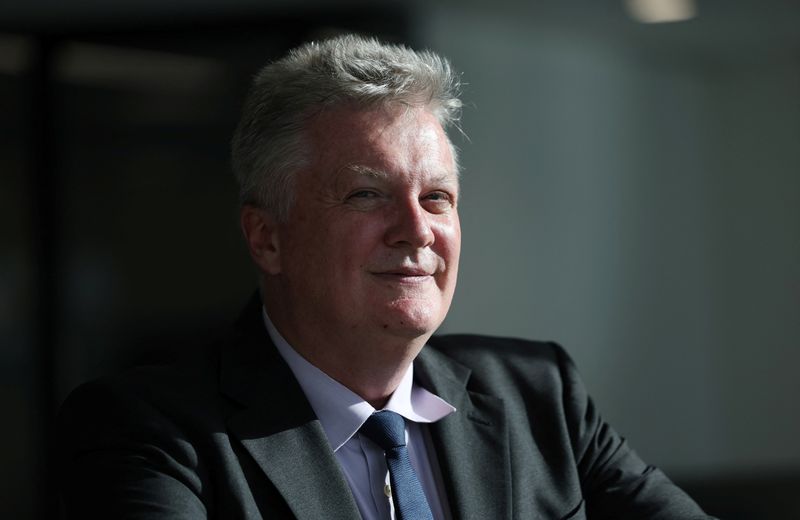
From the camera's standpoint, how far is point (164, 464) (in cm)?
178

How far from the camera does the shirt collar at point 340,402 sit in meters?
2.01

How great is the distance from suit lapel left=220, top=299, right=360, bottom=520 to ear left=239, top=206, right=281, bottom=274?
0.16m

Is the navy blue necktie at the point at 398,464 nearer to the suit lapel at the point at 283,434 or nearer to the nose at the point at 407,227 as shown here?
the suit lapel at the point at 283,434

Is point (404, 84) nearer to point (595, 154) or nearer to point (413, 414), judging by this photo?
point (413, 414)

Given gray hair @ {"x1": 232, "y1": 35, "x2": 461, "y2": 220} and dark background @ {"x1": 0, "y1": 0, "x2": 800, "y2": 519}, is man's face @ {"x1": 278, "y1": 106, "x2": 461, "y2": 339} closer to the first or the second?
gray hair @ {"x1": 232, "y1": 35, "x2": 461, "y2": 220}

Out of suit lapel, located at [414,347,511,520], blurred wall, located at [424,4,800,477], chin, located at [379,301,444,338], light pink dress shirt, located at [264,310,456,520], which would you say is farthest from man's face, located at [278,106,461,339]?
blurred wall, located at [424,4,800,477]

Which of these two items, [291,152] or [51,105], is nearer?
[291,152]

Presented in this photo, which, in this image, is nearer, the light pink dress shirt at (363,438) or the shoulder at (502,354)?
the light pink dress shirt at (363,438)

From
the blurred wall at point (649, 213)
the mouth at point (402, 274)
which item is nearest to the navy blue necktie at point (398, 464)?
the mouth at point (402, 274)

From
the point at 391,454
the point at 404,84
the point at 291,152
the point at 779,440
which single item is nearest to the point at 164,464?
the point at 391,454

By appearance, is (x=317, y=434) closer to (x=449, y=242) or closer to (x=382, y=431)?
(x=382, y=431)

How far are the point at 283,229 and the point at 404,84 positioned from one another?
13.8 inches

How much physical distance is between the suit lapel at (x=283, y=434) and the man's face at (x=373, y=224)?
13cm

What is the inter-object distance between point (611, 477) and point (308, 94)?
0.97m
